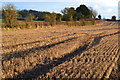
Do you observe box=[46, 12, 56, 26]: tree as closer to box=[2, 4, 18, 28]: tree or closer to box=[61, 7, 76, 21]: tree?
box=[61, 7, 76, 21]: tree

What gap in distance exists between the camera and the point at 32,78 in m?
6.29

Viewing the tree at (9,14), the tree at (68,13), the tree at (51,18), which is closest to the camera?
the tree at (9,14)

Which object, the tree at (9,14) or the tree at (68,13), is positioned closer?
the tree at (9,14)

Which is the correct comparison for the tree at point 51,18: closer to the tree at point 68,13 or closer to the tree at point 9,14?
the tree at point 68,13

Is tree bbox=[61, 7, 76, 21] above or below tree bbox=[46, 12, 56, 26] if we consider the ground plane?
above

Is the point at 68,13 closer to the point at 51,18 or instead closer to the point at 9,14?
the point at 51,18

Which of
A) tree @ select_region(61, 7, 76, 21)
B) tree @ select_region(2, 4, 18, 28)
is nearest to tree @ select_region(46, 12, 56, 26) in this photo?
tree @ select_region(61, 7, 76, 21)

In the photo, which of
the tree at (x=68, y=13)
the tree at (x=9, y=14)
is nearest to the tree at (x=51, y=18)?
the tree at (x=68, y=13)

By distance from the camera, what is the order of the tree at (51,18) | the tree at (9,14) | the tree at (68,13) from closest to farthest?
the tree at (9,14) → the tree at (51,18) → the tree at (68,13)

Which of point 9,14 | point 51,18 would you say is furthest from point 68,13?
point 9,14

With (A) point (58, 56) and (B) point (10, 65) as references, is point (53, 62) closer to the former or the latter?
(A) point (58, 56)

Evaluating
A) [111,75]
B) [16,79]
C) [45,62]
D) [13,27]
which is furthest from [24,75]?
[13,27]

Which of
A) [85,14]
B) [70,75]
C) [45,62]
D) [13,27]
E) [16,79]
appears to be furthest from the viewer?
[85,14]

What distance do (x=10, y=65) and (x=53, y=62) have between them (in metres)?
1.92
